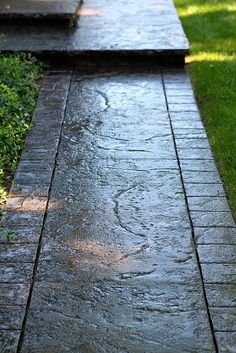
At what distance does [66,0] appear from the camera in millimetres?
7617

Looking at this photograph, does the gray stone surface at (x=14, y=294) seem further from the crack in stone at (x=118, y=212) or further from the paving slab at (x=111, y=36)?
the paving slab at (x=111, y=36)

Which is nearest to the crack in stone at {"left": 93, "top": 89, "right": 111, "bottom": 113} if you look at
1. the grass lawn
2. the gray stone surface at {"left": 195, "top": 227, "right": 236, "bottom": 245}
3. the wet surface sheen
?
the wet surface sheen

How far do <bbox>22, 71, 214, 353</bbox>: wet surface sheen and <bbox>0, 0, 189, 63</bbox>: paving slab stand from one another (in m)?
1.36

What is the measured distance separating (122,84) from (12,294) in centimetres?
317

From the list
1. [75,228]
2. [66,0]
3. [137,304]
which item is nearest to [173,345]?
[137,304]

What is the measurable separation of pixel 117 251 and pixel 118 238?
0.42 feet

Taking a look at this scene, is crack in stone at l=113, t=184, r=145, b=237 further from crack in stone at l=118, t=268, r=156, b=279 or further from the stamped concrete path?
crack in stone at l=118, t=268, r=156, b=279

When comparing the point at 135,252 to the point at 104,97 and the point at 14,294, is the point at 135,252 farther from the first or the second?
the point at 104,97

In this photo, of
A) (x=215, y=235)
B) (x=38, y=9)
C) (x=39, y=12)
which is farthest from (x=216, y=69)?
(x=215, y=235)

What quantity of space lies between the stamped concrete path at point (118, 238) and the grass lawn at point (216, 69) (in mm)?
107

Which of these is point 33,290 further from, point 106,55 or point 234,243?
point 106,55

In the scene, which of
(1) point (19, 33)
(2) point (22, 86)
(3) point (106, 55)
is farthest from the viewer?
(1) point (19, 33)

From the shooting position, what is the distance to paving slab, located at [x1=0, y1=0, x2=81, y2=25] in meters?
6.94

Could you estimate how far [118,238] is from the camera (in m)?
3.33
